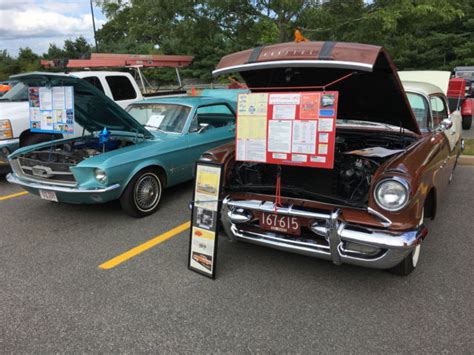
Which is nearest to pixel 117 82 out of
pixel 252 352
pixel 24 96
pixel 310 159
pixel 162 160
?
pixel 24 96

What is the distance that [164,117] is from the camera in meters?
5.79

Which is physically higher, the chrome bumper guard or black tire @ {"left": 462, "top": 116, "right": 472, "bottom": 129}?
black tire @ {"left": 462, "top": 116, "right": 472, "bottom": 129}

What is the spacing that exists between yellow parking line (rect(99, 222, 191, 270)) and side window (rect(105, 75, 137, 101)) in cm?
508

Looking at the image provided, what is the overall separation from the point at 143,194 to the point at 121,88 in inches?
183

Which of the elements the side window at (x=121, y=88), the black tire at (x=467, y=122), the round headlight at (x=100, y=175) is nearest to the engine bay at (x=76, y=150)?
the round headlight at (x=100, y=175)

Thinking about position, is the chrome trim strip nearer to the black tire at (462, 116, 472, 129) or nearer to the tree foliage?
the tree foliage

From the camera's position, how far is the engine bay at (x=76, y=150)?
5.11 metres

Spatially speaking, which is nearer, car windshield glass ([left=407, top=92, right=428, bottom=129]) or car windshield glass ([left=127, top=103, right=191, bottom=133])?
car windshield glass ([left=407, top=92, right=428, bottom=129])

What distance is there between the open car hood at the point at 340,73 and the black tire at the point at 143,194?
1920 millimetres

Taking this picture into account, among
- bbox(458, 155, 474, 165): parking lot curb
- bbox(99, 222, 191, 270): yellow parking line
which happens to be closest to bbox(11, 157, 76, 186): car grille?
bbox(99, 222, 191, 270): yellow parking line

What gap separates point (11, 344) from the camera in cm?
264

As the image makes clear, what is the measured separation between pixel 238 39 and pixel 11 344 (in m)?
10.7

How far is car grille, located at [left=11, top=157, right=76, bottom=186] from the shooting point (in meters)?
4.61

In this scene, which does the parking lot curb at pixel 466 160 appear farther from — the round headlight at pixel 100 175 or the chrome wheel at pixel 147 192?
the round headlight at pixel 100 175
